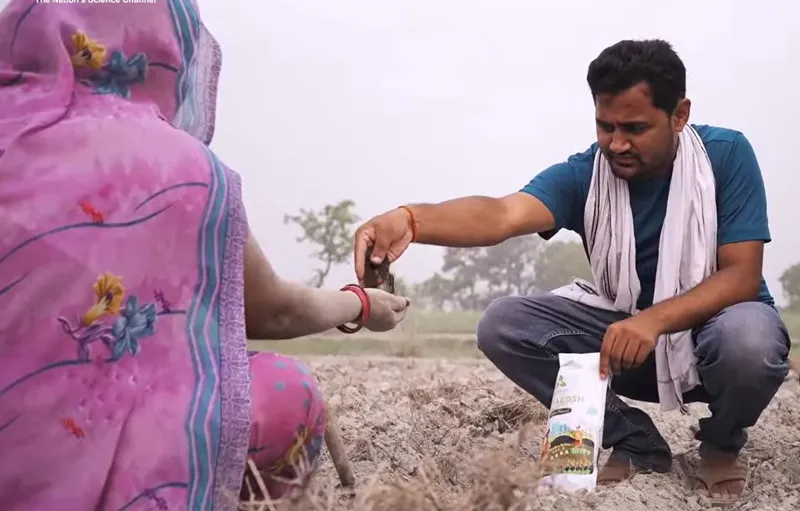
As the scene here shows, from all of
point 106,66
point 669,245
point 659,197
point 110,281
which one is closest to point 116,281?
point 110,281

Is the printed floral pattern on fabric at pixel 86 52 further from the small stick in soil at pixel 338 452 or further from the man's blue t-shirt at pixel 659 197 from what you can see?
the man's blue t-shirt at pixel 659 197

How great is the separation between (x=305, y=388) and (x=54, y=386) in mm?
393

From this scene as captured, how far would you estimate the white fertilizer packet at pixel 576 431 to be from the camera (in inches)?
76.4

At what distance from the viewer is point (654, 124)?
2391mm

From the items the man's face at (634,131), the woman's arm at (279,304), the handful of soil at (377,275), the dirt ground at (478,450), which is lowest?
the dirt ground at (478,450)

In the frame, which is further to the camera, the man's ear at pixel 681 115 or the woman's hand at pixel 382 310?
the man's ear at pixel 681 115

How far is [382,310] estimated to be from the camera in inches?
68.4

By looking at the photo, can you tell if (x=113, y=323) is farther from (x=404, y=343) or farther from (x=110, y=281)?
(x=404, y=343)

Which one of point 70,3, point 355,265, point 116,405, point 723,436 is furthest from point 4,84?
point 723,436

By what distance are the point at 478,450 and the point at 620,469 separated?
16.1 inches

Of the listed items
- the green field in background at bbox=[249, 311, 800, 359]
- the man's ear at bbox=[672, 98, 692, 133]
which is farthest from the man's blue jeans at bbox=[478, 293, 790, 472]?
the green field in background at bbox=[249, 311, 800, 359]

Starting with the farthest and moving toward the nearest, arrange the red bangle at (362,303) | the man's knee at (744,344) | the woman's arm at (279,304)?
1. the man's knee at (744,344)
2. the red bangle at (362,303)
3. the woman's arm at (279,304)

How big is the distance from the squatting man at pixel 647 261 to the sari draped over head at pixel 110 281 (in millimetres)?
914

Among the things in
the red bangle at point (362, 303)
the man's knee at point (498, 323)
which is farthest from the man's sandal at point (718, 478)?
the red bangle at point (362, 303)
